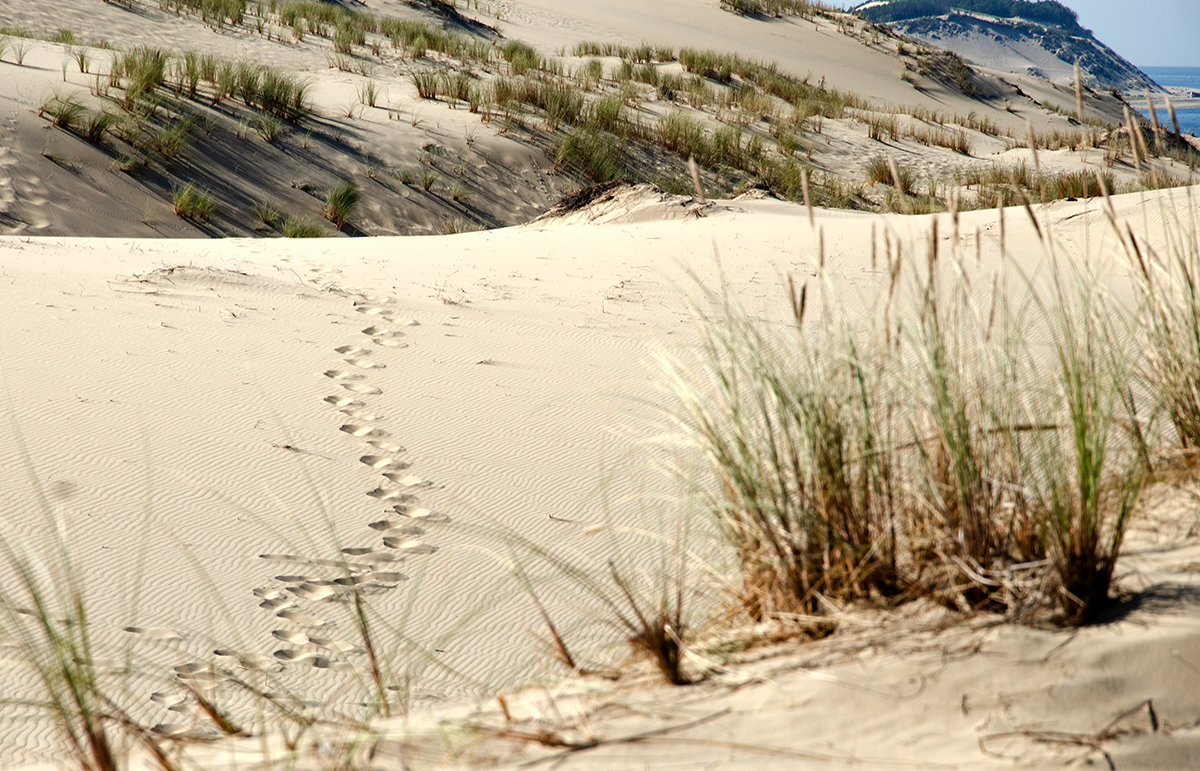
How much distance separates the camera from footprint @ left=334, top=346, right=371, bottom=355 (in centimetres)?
408

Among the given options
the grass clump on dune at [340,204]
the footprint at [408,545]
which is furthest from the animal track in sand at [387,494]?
the grass clump on dune at [340,204]

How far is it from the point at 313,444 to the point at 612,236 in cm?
367

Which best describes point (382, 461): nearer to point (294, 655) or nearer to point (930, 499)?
point (294, 655)

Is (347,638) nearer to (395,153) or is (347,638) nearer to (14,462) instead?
(14,462)

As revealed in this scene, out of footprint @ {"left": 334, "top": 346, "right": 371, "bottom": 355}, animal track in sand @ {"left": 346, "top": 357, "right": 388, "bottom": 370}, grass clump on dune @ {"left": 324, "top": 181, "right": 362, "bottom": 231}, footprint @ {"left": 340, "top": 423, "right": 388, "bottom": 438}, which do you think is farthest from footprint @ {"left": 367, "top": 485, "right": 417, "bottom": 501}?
grass clump on dune @ {"left": 324, "top": 181, "right": 362, "bottom": 231}

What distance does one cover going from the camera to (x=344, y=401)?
11.8 ft

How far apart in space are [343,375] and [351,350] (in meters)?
0.31

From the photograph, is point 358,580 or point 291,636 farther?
point 358,580

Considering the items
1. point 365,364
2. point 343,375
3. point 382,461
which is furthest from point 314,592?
point 365,364

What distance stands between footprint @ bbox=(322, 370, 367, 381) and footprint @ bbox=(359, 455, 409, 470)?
71 cm

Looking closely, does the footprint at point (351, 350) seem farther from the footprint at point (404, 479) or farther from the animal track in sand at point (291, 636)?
the animal track in sand at point (291, 636)

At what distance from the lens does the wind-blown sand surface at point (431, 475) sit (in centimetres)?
136

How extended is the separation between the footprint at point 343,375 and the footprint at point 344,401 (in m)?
0.20

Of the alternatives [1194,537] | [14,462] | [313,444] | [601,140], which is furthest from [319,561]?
[601,140]
